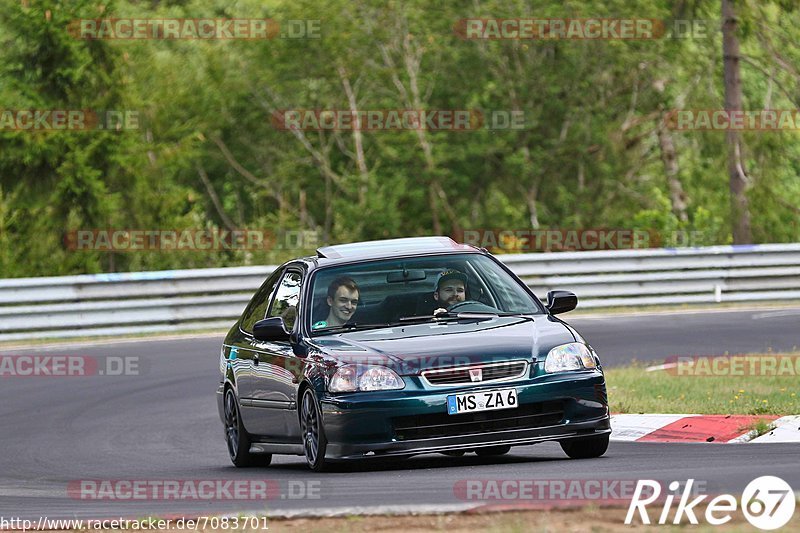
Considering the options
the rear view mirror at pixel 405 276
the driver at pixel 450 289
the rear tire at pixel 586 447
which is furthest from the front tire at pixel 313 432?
the rear tire at pixel 586 447

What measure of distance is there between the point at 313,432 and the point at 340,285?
1.17 m

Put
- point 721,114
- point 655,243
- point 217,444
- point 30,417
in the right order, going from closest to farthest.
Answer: point 217,444
point 30,417
point 655,243
point 721,114

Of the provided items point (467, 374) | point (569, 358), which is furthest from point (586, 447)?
point (467, 374)

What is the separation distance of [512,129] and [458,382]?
28291 millimetres

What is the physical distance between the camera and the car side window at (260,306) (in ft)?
38.0

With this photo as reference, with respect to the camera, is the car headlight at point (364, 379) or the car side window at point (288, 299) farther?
the car side window at point (288, 299)

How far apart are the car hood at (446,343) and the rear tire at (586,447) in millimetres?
643

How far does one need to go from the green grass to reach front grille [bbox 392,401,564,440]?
311 cm

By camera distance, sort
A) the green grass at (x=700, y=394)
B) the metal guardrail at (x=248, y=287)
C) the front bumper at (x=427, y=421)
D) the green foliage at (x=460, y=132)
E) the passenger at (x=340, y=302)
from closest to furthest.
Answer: the front bumper at (x=427, y=421)
the passenger at (x=340, y=302)
the green grass at (x=700, y=394)
the metal guardrail at (x=248, y=287)
the green foliage at (x=460, y=132)

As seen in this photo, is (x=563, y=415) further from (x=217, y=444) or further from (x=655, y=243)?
(x=655, y=243)

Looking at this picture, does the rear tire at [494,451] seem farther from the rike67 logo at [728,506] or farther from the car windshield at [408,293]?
the rike67 logo at [728,506]

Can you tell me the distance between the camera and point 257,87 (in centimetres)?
3922

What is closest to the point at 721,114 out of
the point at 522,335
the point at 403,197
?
the point at 403,197

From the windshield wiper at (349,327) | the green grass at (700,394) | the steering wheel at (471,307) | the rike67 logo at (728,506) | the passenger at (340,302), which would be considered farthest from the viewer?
the green grass at (700,394)
